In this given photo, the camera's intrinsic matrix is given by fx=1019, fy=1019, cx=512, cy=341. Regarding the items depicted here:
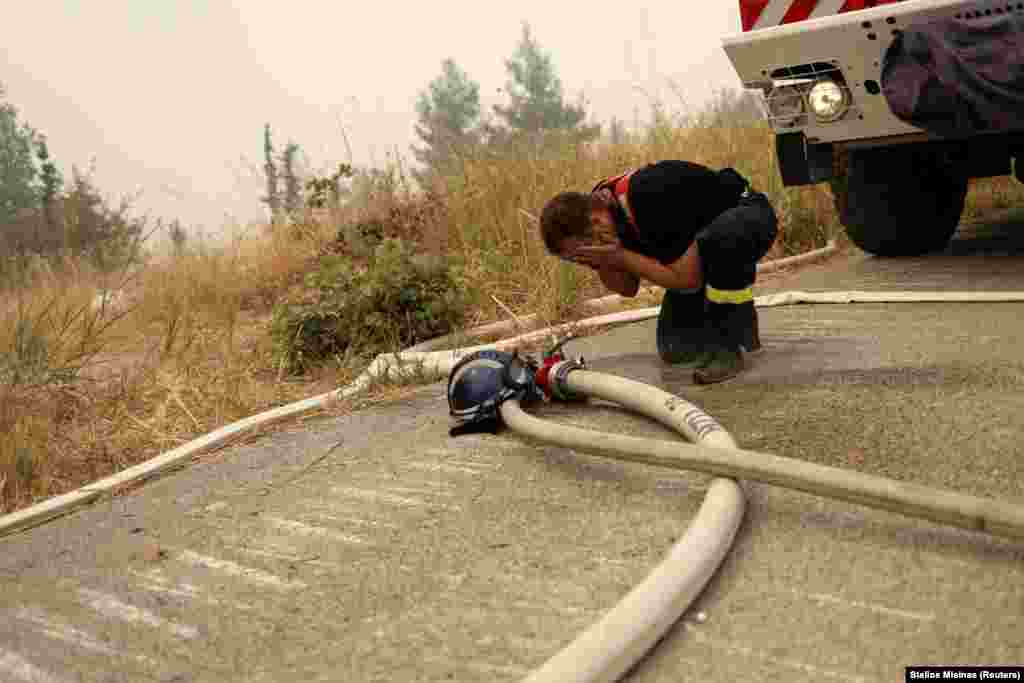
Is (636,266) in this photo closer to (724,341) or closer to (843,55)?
(724,341)

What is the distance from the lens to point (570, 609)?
1.76 m

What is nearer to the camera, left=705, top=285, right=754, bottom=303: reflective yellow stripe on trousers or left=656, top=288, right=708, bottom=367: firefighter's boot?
left=705, top=285, right=754, bottom=303: reflective yellow stripe on trousers

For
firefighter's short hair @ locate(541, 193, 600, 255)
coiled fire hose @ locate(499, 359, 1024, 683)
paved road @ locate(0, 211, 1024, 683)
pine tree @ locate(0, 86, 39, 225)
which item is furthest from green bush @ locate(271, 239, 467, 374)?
pine tree @ locate(0, 86, 39, 225)

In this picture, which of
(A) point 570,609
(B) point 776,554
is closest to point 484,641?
(A) point 570,609

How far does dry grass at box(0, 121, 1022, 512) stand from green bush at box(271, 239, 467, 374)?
15 cm

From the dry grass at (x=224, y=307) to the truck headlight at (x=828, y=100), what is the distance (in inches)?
47.1

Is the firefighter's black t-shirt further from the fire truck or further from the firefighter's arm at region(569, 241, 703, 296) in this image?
the fire truck

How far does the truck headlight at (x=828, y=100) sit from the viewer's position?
4.02m
